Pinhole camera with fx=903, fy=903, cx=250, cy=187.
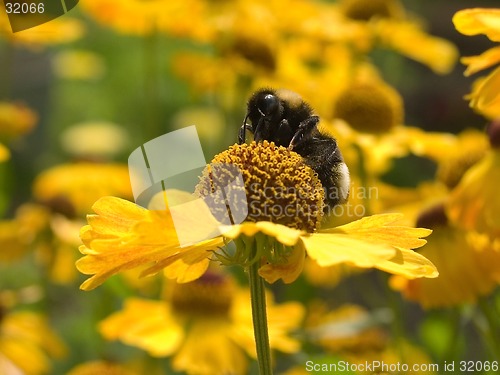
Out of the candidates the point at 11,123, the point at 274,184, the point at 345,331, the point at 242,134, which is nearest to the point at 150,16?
the point at 11,123

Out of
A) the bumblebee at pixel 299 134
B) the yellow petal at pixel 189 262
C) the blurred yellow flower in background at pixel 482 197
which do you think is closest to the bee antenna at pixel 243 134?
the bumblebee at pixel 299 134

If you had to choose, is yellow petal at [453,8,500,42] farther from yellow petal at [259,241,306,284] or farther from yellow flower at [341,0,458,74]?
yellow flower at [341,0,458,74]

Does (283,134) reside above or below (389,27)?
above

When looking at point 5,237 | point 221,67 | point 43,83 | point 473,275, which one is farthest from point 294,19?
point 43,83

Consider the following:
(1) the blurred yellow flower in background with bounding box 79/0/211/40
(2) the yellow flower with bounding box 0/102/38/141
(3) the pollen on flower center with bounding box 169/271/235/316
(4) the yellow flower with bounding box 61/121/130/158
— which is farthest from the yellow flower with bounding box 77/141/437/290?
(4) the yellow flower with bounding box 61/121/130/158

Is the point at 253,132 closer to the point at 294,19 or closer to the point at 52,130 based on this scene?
the point at 294,19

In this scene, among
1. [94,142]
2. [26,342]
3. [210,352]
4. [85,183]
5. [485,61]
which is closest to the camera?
[485,61]

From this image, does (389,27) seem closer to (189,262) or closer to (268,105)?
(268,105)
